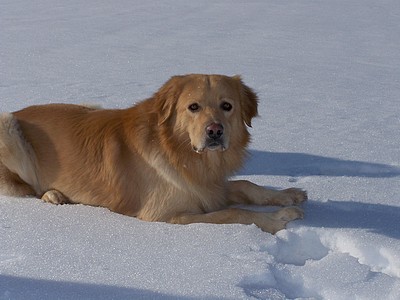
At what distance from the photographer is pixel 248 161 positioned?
18.4 feet

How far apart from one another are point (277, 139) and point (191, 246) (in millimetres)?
2661

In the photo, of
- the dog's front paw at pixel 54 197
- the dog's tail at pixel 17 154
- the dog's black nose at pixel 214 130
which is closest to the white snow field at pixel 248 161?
the dog's front paw at pixel 54 197

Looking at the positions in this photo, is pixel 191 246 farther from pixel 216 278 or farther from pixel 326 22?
pixel 326 22

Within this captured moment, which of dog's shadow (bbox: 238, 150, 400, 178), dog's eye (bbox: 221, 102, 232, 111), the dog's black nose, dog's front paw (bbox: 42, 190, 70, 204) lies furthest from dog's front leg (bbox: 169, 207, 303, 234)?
dog's shadow (bbox: 238, 150, 400, 178)

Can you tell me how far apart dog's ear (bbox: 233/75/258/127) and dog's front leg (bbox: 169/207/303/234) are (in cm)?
64

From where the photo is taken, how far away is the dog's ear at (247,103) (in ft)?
15.1

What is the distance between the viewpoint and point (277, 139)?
6.30 m

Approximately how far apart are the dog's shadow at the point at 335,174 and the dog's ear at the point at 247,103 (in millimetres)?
485

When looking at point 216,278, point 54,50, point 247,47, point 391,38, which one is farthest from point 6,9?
point 216,278

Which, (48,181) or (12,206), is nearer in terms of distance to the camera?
(12,206)

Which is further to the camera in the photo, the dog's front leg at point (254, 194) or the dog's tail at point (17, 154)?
the dog's tail at point (17, 154)

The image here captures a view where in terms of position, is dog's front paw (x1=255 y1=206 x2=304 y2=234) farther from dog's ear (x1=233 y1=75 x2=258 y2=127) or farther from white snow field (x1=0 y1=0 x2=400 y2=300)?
dog's ear (x1=233 y1=75 x2=258 y2=127)

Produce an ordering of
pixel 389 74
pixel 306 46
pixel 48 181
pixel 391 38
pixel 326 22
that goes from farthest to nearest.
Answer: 1. pixel 326 22
2. pixel 391 38
3. pixel 306 46
4. pixel 389 74
5. pixel 48 181

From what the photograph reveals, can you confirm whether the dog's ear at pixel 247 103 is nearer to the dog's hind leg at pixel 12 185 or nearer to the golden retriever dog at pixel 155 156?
the golden retriever dog at pixel 155 156
